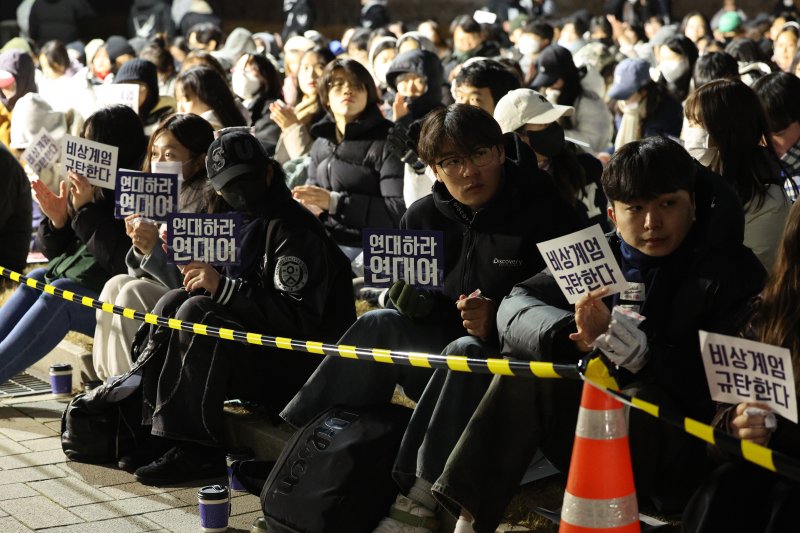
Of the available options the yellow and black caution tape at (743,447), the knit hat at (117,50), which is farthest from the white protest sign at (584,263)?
the knit hat at (117,50)

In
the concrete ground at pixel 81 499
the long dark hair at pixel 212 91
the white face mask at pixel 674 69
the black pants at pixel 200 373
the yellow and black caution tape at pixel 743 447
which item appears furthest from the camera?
the white face mask at pixel 674 69

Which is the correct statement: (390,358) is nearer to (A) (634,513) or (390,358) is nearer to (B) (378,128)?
(A) (634,513)

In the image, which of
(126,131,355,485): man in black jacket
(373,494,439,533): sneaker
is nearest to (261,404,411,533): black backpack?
(373,494,439,533): sneaker

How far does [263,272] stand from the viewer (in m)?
5.39

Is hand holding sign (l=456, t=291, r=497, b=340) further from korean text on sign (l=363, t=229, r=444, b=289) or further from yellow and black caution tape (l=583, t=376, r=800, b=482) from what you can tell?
yellow and black caution tape (l=583, t=376, r=800, b=482)

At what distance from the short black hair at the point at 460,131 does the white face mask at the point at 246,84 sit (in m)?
5.48

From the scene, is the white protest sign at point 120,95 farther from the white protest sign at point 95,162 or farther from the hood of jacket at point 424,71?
the white protest sign at point 95,162

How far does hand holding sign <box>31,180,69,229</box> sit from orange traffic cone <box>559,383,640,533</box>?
3896 mm

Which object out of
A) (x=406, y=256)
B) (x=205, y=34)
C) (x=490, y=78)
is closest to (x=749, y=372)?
(x=406, y=256)

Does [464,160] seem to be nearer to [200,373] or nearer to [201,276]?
[201,276]

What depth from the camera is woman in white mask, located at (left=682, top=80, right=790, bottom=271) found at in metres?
5.32

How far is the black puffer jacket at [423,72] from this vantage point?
833 centimetres

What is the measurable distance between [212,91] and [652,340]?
497 centimetres

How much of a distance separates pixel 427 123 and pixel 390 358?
1.06 metres
